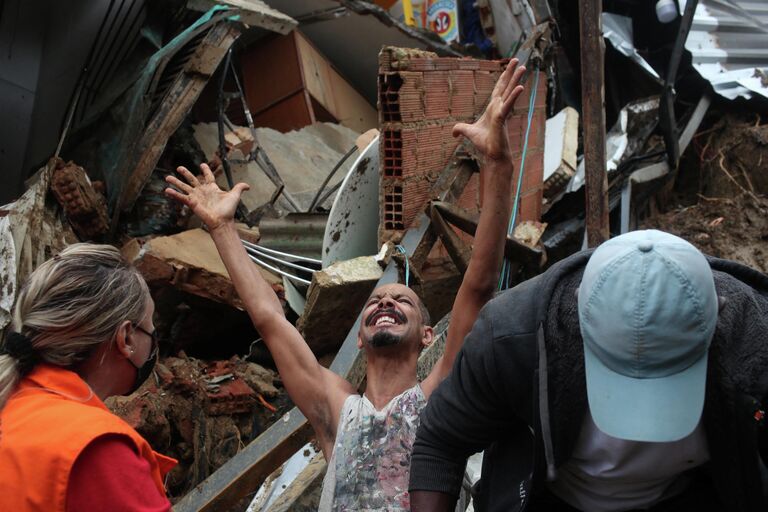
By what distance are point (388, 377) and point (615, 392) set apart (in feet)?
4.39

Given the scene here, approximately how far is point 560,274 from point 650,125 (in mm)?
5964

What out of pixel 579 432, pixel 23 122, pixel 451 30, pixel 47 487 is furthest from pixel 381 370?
pixel 451 30

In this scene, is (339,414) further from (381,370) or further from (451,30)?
(451,30)

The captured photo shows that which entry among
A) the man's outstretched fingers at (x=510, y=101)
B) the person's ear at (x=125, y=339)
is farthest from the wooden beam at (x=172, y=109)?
the person's ear at (x=125, y=339)

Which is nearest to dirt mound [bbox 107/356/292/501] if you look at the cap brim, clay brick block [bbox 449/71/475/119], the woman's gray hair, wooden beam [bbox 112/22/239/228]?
wooden beam [bbox 112/22/239/228]

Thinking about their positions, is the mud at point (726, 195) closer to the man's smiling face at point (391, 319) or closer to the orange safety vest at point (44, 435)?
the man's smiling face at point (391, 319)

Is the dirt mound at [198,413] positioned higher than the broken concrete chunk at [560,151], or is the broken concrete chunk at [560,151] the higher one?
the broken concrete chunk at [560,151]

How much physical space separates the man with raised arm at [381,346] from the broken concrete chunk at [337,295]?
81 centimetres

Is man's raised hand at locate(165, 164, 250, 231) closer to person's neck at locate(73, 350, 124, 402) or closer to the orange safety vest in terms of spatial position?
person's neck at locate(73, 350, 124, 402)

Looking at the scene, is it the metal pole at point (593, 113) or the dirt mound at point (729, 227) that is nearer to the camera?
the metal pole at point (593, 113)

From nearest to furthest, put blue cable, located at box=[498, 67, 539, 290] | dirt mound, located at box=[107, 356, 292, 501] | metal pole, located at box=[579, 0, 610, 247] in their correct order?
metal pole, located at box=[579, 0, 610, 247] → blue cable, located at box=[498, 67, 539, 290] → dirt mound, located at box=[107, 356, 292, 501]

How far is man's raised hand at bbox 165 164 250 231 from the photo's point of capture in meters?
2.71

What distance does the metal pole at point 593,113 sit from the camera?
3754mm

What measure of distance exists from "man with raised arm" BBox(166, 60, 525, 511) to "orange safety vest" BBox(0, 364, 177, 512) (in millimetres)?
858
